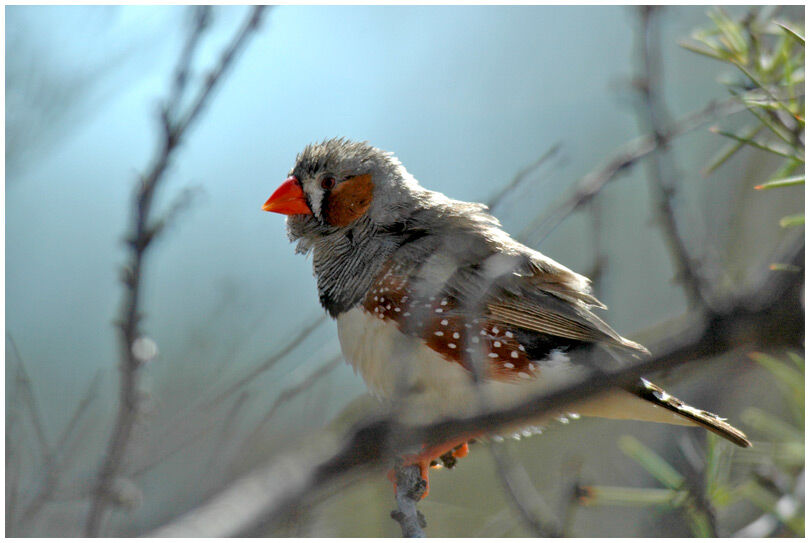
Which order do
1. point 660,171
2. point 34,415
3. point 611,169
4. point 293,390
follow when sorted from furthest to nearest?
1. point 611,169
2. point 34,415
3. point 293,390
4. point 660,171

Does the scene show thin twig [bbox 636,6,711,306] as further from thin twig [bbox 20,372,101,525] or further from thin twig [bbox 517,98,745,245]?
thin twig [bbox 20,372,101,525]

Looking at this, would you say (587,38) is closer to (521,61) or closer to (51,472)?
(521,61)

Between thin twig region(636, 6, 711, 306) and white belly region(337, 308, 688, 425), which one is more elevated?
thin twig region(636, 6, 711, 306)

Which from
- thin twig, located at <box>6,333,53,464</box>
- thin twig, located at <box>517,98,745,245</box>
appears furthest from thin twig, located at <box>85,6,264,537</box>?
thin twig, located at <box>517,98,745,245</box>

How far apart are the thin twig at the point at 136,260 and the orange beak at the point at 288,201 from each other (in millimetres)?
674

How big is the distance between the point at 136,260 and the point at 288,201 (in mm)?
744

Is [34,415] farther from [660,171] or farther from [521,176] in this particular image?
[660,171]

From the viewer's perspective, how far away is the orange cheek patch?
202cm

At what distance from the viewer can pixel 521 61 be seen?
2.17 meters

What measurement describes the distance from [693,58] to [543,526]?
4.70 ft

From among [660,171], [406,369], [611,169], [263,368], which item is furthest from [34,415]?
[611,169]

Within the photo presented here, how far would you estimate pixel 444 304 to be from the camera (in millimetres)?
1661

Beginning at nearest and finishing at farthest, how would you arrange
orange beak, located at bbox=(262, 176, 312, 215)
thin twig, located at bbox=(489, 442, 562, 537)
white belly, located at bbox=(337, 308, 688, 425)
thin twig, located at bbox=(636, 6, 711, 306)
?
thin twig, located at bbox=(636, 6, 711, 306) < thin twig, located at bbox=(489, 442, 562, 537) < white belly, located at bbox=(337, 308, 688, 425) < orange beak, located at bbox=(262, 176, 312, 215)

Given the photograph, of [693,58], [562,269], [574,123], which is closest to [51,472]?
[562,269]
